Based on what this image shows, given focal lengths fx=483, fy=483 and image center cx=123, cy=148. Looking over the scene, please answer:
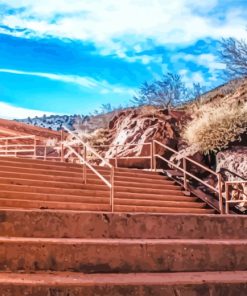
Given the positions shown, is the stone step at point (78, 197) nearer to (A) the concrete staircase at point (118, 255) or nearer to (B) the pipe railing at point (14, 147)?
(A) the concrete staircase at point (118, 255)

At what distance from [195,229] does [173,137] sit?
11184 mm

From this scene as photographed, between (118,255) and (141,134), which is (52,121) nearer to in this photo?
(141,134)

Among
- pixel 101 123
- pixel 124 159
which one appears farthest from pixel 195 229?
pixel 101 123

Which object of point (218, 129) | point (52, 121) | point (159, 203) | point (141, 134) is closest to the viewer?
point (159, 203)

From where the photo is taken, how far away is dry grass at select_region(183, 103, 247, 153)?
528 inches

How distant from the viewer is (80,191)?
27.6 feet

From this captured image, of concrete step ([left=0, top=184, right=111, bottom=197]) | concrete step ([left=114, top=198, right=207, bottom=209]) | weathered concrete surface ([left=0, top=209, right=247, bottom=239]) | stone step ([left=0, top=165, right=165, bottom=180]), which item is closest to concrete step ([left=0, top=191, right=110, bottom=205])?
concrete step ([left=0, top=184, right=111, bottom=197])

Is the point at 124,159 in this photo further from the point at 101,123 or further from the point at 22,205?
the point at 101,123

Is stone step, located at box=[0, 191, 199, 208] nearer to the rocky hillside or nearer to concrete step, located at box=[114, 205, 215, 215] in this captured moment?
concrete step, located at box=[114, 205, 215, 215]

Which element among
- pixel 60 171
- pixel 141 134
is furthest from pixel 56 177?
pixel 141 134

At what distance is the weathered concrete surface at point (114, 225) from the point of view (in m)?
4.26

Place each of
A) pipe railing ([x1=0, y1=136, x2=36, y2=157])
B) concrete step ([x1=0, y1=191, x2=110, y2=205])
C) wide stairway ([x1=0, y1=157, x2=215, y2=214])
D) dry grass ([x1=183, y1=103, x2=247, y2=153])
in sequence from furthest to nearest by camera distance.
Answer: pipe railing ([x1=0, y1=136, x2=36, y2=157]) → dry grass ([x1=183, y1=103, x2=247, y2=153]) → wide stairway ([x1=0, y1=157, x2=215, y2=214]) → concrete step ([x1=0, y1=191, x2=110, y2=205])

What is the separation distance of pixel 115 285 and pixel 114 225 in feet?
3.84

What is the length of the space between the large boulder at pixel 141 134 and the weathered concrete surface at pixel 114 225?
30.6ft
